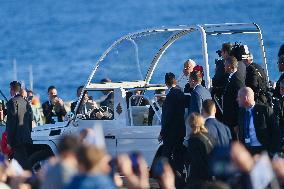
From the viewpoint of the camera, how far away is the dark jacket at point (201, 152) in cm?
1523

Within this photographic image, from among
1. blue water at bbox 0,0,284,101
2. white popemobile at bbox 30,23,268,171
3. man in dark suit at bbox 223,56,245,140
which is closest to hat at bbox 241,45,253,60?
man in dark suit at bbox 223,56,245,140

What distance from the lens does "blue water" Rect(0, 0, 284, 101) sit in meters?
72.1

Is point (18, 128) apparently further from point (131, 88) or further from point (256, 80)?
point (256, 80)

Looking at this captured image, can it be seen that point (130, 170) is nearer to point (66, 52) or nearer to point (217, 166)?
point (217, 166)

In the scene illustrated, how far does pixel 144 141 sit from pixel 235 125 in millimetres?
1589

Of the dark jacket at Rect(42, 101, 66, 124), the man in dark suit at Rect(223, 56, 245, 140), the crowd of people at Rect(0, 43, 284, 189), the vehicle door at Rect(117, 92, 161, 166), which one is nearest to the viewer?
the crowd of people at Rect(0, 43, 284, 189)

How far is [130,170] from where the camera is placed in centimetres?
1140

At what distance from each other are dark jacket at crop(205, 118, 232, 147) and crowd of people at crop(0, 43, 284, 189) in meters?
0.01

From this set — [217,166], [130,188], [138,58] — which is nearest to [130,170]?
[130,188]

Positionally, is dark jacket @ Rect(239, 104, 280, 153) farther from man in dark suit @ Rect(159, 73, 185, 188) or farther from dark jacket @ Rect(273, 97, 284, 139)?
man in dark suit @ Rect(159, 73, 185, 188)

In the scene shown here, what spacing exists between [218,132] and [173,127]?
2.24 metres

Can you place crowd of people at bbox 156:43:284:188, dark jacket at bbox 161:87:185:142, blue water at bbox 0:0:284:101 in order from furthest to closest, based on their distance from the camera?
blue water at bbox 0:0:284:101 → dark jacket at bbox 161:87:185:142 → crowd of people at bbox 156:43:284:188

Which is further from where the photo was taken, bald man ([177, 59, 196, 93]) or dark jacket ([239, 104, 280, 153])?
bald man ([177, 59, 196, 93])

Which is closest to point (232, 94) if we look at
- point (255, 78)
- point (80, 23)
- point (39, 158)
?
point (255, 78)
